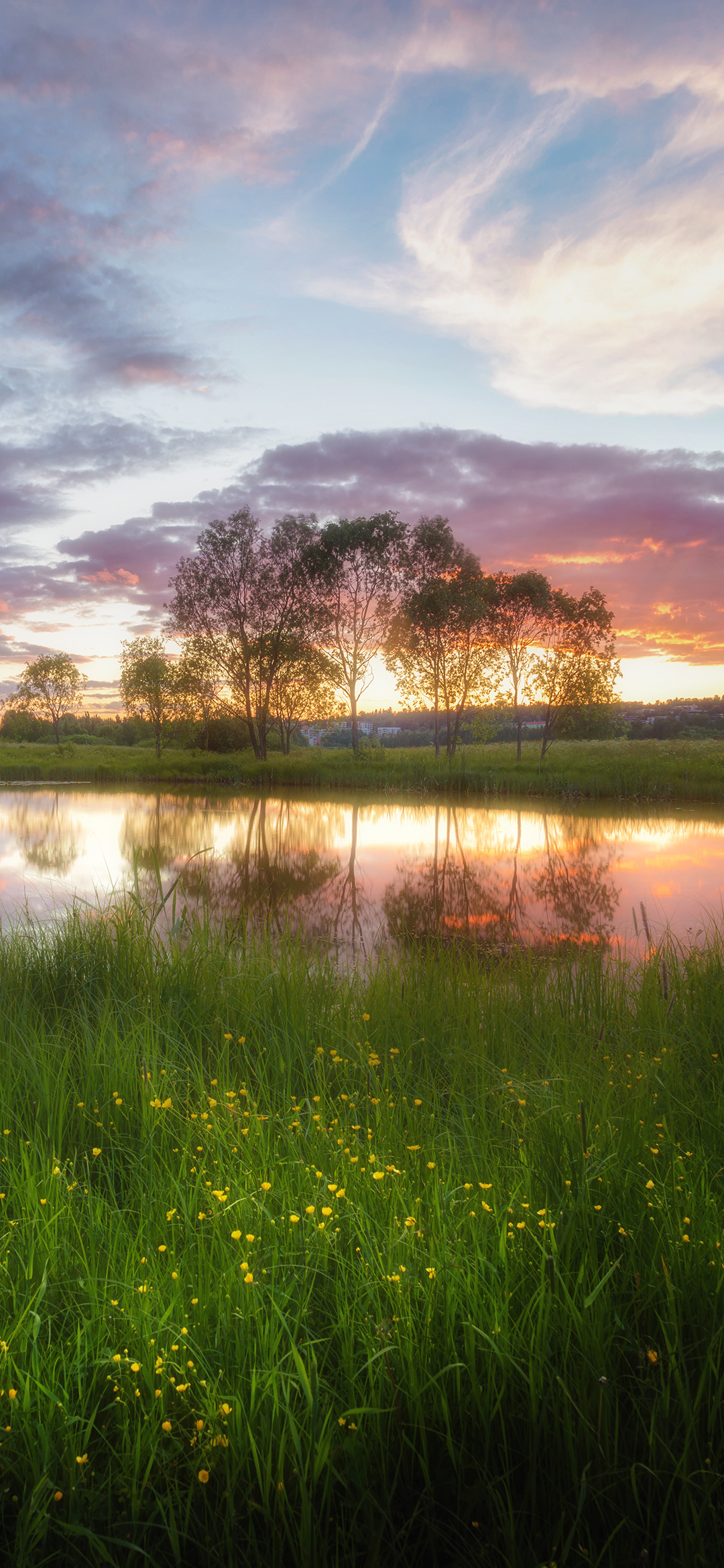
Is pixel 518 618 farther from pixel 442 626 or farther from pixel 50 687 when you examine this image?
pixel 50 687

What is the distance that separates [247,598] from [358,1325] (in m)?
37.7

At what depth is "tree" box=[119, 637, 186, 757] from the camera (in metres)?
45.1

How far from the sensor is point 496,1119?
3.21 meters

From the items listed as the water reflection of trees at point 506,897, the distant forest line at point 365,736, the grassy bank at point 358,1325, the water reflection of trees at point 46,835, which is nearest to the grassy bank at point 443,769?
the distant forest line at point 365,736

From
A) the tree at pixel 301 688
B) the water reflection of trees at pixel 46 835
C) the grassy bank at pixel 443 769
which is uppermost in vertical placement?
the tree at pixel 301 688

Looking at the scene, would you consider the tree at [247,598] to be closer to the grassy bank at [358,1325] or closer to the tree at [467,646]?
the tree at [467,646]

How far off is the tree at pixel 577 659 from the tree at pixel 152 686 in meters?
20.5

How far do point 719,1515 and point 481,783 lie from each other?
29.0 meters

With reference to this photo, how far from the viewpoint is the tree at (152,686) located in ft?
148

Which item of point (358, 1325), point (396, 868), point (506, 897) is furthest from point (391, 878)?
point (358, 1325)

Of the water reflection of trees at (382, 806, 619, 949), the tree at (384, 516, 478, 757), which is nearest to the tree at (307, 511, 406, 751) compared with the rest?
the tree at (384, 516, 478, 757)

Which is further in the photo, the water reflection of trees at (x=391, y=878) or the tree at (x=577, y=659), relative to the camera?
the tree at (x=577, y=659)

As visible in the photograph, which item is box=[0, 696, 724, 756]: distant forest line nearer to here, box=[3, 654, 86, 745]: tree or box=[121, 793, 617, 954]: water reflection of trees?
box=[3, 654, 86, 745]: tree

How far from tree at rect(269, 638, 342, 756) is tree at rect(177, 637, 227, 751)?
300 cm
